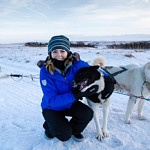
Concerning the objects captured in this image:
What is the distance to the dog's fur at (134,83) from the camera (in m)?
2.97

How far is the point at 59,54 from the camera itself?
2424mm

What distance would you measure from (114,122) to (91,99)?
0.71m

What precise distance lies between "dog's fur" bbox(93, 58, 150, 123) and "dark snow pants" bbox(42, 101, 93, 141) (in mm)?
761

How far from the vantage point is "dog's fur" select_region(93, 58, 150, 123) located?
297cm

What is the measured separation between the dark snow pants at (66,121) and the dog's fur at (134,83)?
761 mm

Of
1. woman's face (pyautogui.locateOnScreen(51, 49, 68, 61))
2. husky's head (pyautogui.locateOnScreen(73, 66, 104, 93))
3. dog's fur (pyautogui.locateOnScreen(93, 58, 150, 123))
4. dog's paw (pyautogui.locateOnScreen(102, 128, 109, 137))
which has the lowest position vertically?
dog's paw (pyautogui.locateOnScreen(102, 128, 109, 137))

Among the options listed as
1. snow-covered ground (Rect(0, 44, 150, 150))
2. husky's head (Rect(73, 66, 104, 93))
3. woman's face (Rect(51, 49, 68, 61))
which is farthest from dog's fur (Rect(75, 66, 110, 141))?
woman's face (Rect(51, 49, 68, 61))

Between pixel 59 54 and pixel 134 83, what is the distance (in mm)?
1217

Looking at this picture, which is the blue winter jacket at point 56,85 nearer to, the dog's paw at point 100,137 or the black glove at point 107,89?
the black glove at point 107,89

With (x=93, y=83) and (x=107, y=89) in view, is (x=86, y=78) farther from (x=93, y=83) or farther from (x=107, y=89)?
(x=107, y=89)

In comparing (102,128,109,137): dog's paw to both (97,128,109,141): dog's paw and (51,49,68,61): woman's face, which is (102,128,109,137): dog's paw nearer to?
(97,128,109,141): dog's paw

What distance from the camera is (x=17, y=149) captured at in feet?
7.99

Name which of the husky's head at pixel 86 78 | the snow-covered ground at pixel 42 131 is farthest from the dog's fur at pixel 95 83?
the snow-covered ground at pixel 42 131

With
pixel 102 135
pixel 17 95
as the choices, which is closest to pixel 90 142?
pixel 102 135
